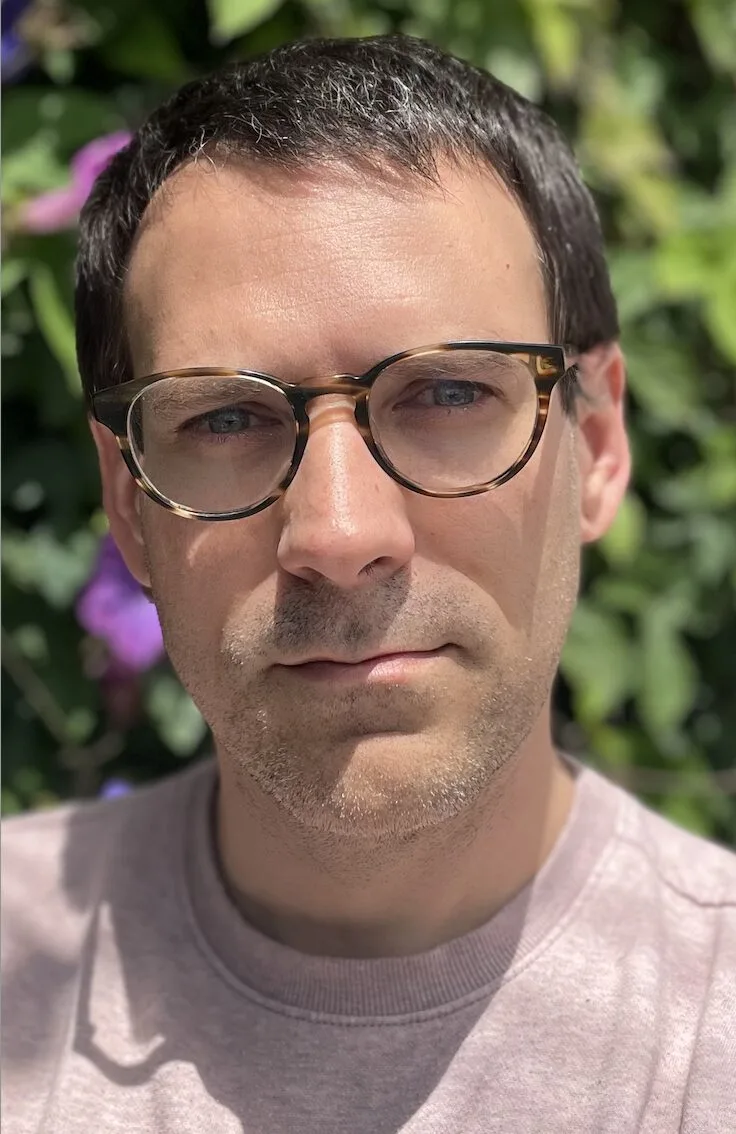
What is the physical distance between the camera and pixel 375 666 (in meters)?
1.13

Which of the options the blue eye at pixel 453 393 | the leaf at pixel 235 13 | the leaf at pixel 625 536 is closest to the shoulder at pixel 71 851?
the blue eye at pixel 453 393

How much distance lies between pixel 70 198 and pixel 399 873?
3.86 feet

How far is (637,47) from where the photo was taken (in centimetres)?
210

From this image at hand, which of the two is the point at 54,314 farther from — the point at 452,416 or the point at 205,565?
the point at 452,416

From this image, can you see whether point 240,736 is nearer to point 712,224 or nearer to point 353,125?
point 353,125

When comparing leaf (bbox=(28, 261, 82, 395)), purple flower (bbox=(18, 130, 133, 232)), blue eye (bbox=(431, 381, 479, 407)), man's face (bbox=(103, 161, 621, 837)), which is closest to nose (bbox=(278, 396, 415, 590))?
man's face (bbox=(103, 161, 621, 837))

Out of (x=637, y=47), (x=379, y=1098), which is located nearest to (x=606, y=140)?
(x=637, y=47)

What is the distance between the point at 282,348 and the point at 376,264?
5.5 inches

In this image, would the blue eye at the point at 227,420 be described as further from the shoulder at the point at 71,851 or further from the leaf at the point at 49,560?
the leaf at the point at 49,560

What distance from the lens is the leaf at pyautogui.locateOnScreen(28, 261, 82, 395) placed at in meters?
1.63

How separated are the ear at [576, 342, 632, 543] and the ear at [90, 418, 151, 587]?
2.04 ft

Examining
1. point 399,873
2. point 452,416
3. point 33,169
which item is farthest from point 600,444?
point 33,169

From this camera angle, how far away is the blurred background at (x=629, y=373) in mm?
1795

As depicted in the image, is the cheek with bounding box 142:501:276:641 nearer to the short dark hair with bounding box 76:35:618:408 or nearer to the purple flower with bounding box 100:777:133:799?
the short dark hair with bounding box 76:35:618:408
